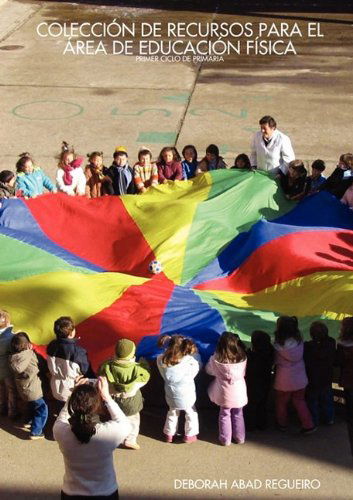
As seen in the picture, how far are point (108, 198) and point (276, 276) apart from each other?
6.07 feet

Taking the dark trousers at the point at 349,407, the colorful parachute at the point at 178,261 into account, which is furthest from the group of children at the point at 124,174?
the dark trousers at the point at 349,407

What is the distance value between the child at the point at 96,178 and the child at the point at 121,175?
0.22 feet

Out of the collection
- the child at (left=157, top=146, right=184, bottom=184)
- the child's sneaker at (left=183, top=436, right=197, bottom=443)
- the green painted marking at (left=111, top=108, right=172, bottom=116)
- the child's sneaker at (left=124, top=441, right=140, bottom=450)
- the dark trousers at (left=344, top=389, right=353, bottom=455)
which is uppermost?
the green painted marking at (left=111, top=108, right=172, bottom=116)

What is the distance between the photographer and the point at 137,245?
6703mm

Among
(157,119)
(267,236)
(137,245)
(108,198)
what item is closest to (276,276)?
(267,236)

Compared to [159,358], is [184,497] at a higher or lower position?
lower

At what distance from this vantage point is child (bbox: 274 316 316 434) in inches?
203

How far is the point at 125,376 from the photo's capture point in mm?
5055

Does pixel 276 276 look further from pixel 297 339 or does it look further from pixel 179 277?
pixel 297 339

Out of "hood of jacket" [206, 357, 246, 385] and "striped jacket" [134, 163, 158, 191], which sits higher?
"striped jacket" [134, 163, 158, 191]

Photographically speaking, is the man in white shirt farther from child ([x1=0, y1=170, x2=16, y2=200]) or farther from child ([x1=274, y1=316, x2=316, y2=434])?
child ([x1=274, y1=316, x2=316, y2=434])

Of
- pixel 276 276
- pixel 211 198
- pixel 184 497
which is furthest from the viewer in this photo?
pixel 211 198

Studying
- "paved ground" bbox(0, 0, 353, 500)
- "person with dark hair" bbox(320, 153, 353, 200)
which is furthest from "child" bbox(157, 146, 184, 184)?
"paved ground" bbox(0, 0, 353, 500)

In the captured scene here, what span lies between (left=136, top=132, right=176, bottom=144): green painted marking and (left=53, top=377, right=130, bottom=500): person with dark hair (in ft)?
24.0
